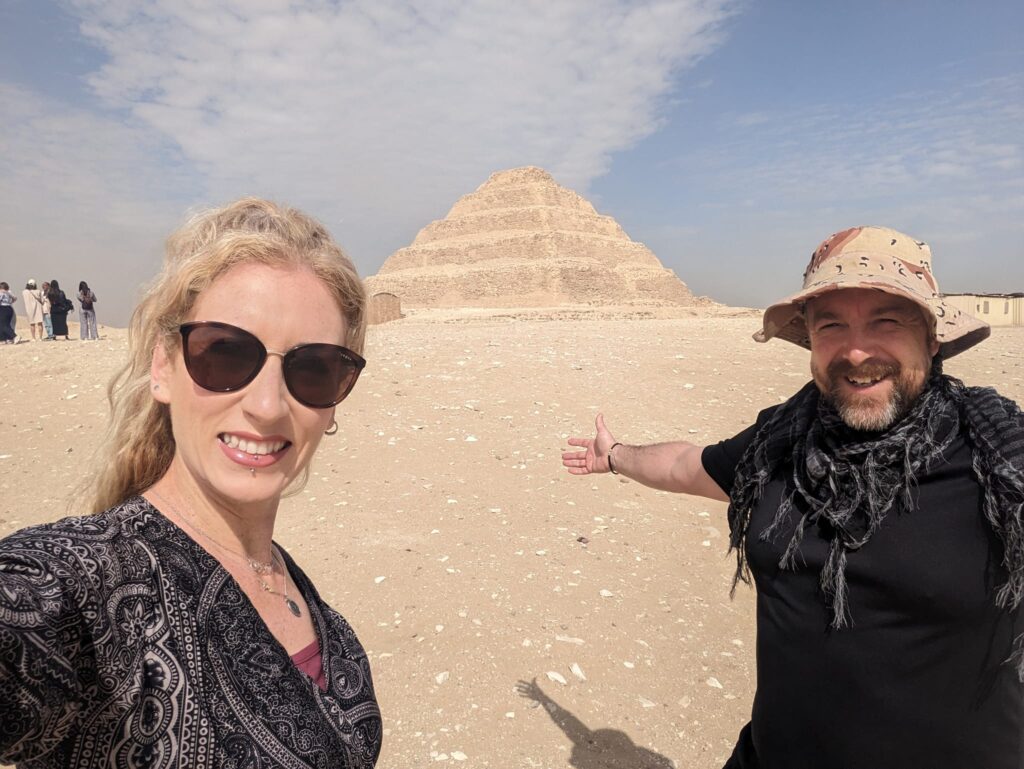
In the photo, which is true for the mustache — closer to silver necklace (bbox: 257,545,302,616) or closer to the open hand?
the open hand

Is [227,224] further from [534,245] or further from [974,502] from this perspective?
[534,245]

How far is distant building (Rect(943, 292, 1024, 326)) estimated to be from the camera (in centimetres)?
2188

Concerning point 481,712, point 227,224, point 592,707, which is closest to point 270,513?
point 227,224

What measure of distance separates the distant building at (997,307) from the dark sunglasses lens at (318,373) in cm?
2536

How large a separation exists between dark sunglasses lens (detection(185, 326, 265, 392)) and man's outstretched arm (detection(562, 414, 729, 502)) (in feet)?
5.13

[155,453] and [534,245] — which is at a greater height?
[534,245]

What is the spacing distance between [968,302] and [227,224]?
1056 inches

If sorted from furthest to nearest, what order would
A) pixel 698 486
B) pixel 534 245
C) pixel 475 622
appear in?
pixel 534 245, pixel 475 622, pixel 698 486

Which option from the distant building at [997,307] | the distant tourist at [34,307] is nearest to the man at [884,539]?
the distant tourist at [34,307]

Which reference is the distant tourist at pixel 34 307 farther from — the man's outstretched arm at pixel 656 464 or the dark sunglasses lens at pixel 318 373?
the dark sunglasses lens at pixel 318 373

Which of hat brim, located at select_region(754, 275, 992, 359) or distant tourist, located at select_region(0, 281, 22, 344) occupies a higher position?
distant tourist, located at select_region(0, 281, 22, 344)

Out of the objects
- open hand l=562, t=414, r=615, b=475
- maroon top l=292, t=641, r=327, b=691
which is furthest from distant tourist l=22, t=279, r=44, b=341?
maroon top l=292, t=641, r=327, b=691

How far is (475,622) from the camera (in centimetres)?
372

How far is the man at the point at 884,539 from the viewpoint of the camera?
1529 mm
